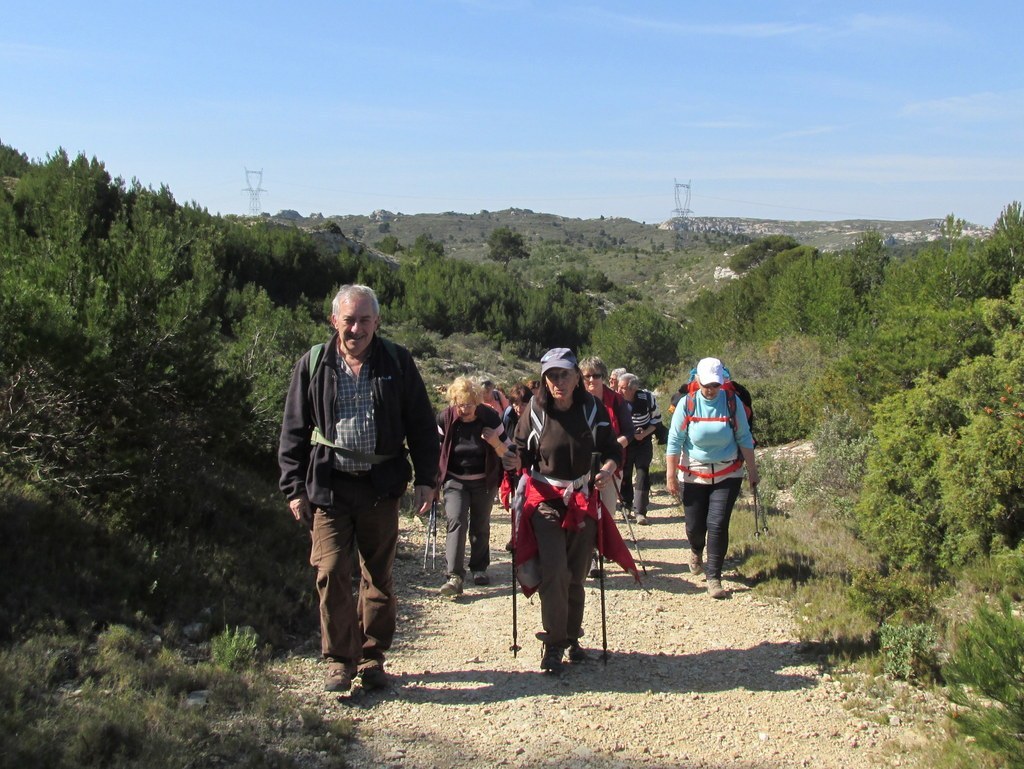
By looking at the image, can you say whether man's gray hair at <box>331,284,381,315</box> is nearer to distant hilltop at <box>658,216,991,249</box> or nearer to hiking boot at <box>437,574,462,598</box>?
hiking boot at <box>437,574,462,598</box>

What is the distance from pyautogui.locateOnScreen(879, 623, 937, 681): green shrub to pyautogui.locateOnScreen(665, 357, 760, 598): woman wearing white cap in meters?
1.65

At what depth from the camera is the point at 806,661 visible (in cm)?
558

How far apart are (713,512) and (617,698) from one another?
2.32 m

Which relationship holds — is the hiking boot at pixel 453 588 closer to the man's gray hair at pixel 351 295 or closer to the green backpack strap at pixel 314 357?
the green backpack strap at pixel 314 357

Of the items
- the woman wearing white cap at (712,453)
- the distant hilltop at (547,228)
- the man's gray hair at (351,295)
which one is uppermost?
the distant hilltop at (547,228)

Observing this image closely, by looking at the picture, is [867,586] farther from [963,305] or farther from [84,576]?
[963,305]

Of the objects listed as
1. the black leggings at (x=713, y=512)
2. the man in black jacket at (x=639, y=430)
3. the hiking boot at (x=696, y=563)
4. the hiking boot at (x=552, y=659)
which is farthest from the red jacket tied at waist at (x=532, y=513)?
the man in black jacket at (x=639, y=430)

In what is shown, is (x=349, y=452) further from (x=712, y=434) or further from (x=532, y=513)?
(x=712, y=434)

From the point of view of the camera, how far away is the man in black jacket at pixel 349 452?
14.6 feet

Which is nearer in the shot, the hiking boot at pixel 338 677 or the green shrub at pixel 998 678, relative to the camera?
the green shrub at pixel 998 678

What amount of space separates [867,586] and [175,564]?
466 centimetres

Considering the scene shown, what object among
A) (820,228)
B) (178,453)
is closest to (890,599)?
(178,453)

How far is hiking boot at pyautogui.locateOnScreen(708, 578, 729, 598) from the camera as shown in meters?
6.88

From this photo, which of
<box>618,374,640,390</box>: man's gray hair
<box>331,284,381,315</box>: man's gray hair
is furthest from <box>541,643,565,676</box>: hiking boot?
<box>618,374,640,390</box>: man's gray hair
